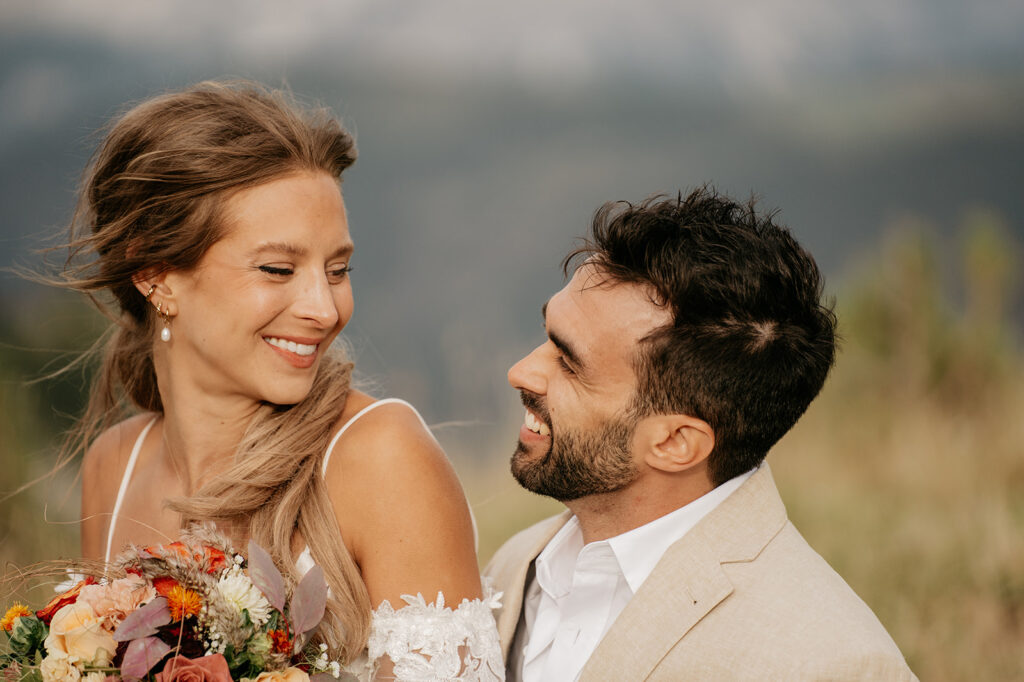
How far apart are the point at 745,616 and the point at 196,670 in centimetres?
129

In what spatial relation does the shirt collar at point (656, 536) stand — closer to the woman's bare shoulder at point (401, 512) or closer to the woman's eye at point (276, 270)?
the woman's bare shoulder at point (401, 512)

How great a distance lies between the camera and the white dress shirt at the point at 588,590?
8.64ft

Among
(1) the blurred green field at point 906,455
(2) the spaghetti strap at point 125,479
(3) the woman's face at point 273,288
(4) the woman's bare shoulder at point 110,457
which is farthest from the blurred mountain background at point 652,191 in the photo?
(3) the woman's face at point 273,288

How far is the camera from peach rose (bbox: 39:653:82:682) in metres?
1.79

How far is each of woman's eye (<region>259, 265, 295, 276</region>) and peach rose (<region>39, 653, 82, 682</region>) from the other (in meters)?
1.10

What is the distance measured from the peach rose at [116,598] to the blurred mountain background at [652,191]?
3197 mm

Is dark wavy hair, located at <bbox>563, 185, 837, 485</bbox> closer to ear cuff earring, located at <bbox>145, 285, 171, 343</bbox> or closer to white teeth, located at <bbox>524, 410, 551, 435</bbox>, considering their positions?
white teeth, located at <bbox>524, 410, 551, 435</bbox>

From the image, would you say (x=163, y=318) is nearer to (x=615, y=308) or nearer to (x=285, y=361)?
(x=285, y=361)

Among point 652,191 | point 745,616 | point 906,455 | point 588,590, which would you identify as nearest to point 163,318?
point 588,590

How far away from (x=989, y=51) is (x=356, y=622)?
965 cm

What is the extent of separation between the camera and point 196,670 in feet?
5.78

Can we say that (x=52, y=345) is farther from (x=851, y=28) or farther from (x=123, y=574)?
(x=851, y=28)

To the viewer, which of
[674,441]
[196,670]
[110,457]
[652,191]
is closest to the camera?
[196,670]

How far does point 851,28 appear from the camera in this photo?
385 inches
